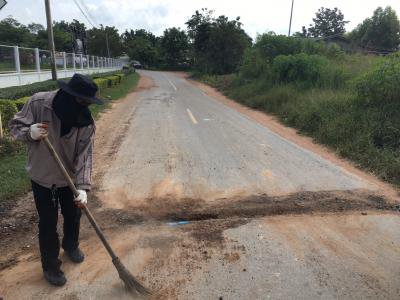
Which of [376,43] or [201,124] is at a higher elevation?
[376,43]

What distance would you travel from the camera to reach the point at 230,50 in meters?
40.3

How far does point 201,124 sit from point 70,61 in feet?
63.8

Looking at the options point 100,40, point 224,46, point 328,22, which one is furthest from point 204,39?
point 328,22

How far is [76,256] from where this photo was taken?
371cm

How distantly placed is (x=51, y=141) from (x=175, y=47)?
6908cm

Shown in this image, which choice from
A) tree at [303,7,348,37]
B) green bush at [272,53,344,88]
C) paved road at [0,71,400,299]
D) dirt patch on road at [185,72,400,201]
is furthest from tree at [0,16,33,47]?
tree at [303,7,348,37]

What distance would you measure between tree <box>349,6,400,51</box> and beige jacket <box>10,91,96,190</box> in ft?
167

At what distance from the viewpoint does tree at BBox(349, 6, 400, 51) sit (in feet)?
160

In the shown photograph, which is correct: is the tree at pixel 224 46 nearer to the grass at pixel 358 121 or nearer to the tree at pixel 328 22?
the grass at pixel 358 121

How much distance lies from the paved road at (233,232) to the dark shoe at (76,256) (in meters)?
0.06

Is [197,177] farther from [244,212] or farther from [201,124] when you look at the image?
[201,124]

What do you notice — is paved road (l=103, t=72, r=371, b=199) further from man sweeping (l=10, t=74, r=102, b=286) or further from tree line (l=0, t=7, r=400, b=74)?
tree line (l=0, t=7, r=400, b=74)

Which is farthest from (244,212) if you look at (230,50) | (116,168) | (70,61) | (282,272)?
(230,50)

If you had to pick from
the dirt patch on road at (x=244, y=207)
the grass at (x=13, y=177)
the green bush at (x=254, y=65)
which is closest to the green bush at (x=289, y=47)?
the green bush at (x=254, y=65)
